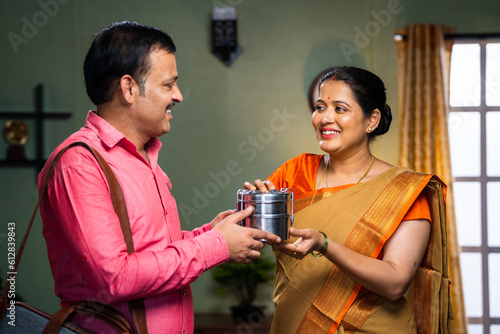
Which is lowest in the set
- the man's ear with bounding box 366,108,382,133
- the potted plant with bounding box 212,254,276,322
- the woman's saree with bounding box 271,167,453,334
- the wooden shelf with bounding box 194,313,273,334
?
the wooden shelf with bounding box 194,313,273,334

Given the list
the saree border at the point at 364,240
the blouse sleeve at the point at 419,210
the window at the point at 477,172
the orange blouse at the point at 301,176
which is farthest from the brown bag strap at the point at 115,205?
the window at the point at 477,172

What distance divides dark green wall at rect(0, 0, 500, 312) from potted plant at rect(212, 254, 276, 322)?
48cm

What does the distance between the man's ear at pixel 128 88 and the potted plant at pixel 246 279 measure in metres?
2.35

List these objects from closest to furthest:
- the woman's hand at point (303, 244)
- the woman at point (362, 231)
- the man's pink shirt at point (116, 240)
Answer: the man's pink shirt at point (116, 240) < the woman's hand at point (303, 244) < the woman at point (362, 231)

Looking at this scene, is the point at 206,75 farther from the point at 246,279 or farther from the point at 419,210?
the point at 419,210

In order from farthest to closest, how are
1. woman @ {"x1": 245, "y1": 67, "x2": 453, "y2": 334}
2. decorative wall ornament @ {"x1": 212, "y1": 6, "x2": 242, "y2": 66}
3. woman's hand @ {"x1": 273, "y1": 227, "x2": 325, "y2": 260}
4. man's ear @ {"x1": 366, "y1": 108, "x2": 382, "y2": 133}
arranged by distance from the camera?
1. decorative wall ornament @ {"x1": 212, "y1": 6, "x2": 242, "y2": 66}
2. man's ear @ {"x1": 366, "y1": 108, "x2": 382, "y2": 133}
3. woman @ {"x1": 245, "y1": 67, "x2": 453, "y2": 334}
4. woman's hand @ {"x1": 273, "y1": 227, "x2": 325, "y2": 260}

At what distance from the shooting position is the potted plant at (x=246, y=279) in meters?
3.56

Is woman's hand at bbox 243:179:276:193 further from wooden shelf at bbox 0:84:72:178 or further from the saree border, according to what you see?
wooden shelf at bbox 0:84:72:178

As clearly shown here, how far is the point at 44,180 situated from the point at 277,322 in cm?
116

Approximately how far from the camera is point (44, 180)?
1.26 m

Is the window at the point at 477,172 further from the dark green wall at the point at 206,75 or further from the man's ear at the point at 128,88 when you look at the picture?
the man's ear at the point at 128,88

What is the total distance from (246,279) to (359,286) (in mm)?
1893

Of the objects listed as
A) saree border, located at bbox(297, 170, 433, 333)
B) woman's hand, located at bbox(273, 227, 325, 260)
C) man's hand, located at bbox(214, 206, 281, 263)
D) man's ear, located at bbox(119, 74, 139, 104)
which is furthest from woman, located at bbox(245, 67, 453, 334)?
man's ear, located at bbox(119, 74, 139, 104)

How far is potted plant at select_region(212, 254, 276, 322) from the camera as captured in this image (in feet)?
11.7
